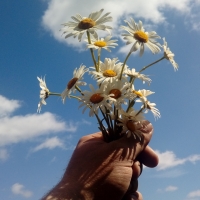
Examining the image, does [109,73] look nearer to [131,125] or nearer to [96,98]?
[96,98]

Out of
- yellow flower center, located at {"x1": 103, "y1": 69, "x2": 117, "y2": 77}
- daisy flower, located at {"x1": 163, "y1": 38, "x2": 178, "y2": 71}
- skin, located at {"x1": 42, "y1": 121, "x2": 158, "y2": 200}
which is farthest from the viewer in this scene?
daisy flower, located at {"x1": 163, "y1": 38, "x2": 178, "y2": 71}

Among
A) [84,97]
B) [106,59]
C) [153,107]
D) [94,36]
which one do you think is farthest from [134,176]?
[94,36]

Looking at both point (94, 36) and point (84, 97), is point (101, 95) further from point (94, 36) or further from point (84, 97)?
point (94, 36)

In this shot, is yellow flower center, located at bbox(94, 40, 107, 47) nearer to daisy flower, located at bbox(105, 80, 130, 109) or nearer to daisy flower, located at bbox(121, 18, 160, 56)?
daisy flower, located at bbox(121, 18, 160, 56)

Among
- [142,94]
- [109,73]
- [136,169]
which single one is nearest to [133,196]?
[136,169]

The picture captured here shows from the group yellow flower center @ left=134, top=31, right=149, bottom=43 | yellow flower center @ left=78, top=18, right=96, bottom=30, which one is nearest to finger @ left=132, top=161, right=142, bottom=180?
yellow flower center @ left=134, top=31, right=149, bottom=43

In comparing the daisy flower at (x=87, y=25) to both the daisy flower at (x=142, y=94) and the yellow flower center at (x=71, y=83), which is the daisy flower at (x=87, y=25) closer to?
the yellow flower center at (x=71, y=83)
